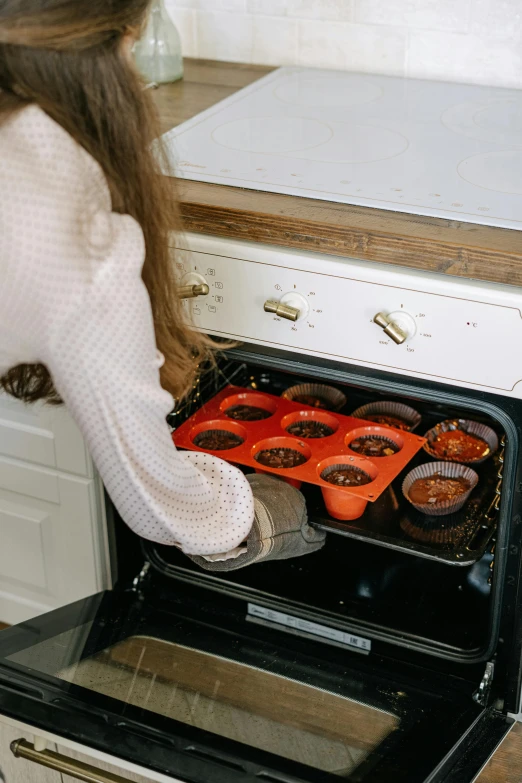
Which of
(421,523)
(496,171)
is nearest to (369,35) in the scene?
(496,171)

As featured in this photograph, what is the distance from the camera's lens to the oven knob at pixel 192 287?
1.15m

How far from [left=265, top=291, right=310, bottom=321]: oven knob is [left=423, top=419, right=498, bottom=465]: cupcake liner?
333mm

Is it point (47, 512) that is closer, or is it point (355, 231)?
point (355, 231)

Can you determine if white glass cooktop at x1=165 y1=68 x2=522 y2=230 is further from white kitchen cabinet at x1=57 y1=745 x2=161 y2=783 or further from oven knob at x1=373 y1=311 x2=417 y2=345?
white kitchen cabinet at x1=57 y1=745 x2=161 y2=783

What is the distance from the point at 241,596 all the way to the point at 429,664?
0.29 meters

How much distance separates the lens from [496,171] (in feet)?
3.94

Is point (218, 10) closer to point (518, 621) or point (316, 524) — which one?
point (316, 524)

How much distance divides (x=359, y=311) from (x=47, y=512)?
0.68 meters

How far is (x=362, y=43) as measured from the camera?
1619 mm

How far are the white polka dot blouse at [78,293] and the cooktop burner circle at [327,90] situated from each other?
73cm

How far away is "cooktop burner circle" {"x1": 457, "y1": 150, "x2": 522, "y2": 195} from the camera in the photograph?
3.78ft

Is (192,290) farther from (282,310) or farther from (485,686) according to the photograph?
(485,686)

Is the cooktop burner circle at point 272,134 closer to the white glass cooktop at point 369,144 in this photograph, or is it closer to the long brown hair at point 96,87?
the white glass cooktop at point 369,144

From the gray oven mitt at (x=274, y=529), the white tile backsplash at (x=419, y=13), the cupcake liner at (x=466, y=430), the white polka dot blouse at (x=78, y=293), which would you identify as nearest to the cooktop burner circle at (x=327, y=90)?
the white tile backsplash at (x=419, y=13)
